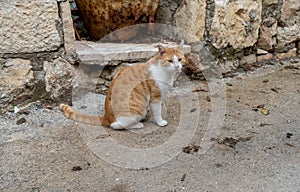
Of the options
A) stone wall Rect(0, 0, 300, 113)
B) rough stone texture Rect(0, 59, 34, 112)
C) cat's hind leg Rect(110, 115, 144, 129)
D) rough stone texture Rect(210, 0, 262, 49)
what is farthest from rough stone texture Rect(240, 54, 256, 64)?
rough stone texture Rect(0, 59, 34, 112)

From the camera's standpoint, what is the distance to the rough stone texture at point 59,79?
2.23 metres

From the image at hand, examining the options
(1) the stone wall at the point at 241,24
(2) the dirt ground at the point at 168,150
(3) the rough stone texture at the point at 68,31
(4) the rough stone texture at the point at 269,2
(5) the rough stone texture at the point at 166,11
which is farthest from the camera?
(4) the rough stone texture at the point at 269,2

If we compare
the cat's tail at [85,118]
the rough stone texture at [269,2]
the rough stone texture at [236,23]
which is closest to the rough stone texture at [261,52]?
the rough stone texture at [236,23]

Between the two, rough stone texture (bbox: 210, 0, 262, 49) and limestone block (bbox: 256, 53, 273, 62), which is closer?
rough stone texture (bbox: 210, 0, 262, 49)

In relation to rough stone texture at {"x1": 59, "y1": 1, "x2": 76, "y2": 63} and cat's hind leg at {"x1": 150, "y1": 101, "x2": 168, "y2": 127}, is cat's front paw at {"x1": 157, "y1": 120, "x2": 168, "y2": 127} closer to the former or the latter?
cat's hind leg at {"x1": 150, "y1": 101, "x2": 168, "y2": 127}

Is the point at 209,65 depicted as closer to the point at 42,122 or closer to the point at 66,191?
the point at 42,122

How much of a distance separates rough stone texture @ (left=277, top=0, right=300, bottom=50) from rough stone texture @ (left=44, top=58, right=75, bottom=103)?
75.0 inches

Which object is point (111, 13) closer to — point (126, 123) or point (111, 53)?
point (111, 53)

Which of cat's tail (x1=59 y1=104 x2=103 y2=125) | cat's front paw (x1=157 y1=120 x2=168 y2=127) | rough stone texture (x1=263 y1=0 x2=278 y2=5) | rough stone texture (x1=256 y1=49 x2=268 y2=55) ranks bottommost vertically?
cat's front paw (x1=157 y1=120 x2=168 y2=127)

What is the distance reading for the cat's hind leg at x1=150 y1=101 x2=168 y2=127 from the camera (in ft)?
6.64

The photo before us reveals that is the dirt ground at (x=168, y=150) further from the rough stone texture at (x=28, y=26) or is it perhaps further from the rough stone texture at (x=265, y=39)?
the rough stone texture at (x=265, y=39)

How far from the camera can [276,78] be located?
2.86m

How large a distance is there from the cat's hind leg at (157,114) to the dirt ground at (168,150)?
0.04 metres

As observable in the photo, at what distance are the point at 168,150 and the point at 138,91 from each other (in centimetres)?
37
